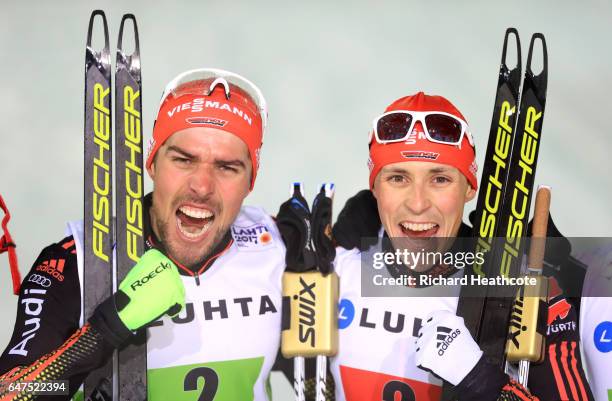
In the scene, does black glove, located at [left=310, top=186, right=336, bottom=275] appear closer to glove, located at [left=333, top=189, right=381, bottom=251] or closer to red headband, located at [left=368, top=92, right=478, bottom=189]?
glove, located at [left=333, top=189, right=381, bottom=251]

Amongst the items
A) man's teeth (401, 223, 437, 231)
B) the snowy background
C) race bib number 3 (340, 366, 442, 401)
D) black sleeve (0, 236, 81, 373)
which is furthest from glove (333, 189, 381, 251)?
the snowy background

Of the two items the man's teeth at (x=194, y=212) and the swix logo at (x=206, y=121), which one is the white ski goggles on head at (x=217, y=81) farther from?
the man's teeth at (x=194, y=212)

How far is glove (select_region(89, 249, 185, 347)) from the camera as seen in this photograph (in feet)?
13.2

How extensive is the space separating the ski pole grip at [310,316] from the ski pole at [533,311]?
0.76 meters

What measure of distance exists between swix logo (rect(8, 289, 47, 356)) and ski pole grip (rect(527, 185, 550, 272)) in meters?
2.05

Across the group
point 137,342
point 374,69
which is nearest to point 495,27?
point 374,69

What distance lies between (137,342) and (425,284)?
4.14 ft

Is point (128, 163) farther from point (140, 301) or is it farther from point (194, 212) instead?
point (140, 301)

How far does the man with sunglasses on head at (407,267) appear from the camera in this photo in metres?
4.49

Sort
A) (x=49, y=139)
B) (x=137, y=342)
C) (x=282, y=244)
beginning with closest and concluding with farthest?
(x=137, y=342), (x=282, y=244), (x=49, y=139)

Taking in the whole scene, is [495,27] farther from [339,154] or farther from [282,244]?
[282,244]

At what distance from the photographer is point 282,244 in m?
4.72

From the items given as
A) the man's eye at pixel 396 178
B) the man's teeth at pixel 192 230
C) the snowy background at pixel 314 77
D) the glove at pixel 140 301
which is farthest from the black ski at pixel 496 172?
the snowy background at pixel 314 77

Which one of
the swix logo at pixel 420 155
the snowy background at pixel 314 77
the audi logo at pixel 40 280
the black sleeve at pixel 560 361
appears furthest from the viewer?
the snowy background at pixel 314 77
